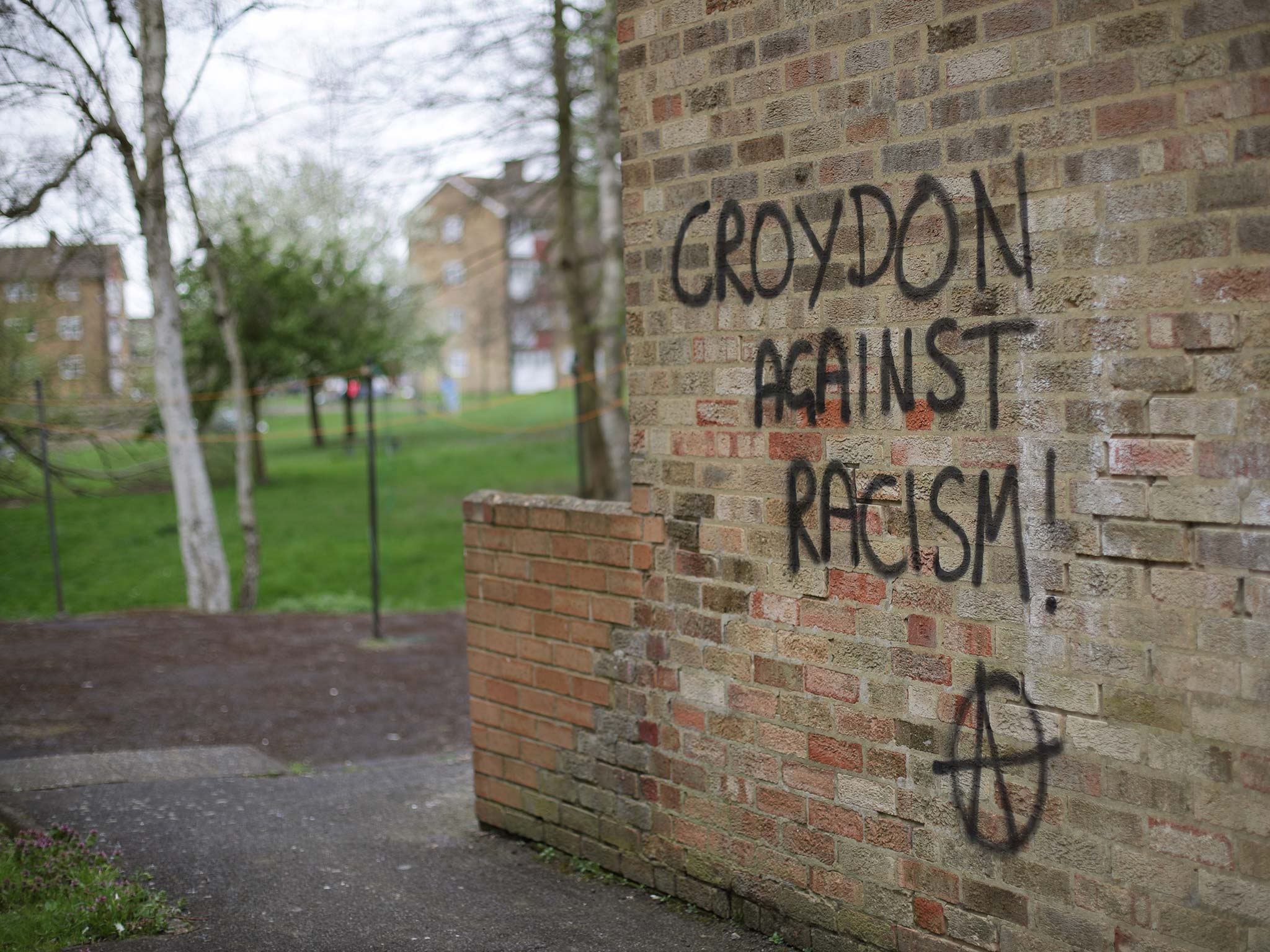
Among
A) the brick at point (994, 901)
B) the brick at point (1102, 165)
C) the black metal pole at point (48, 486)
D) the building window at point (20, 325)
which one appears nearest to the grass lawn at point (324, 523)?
the building window at point (20, 325)

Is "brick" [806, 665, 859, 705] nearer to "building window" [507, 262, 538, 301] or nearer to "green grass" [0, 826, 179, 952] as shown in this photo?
"green grass" [0, 826, 179, 952]

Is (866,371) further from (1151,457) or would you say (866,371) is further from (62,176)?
(62,176)

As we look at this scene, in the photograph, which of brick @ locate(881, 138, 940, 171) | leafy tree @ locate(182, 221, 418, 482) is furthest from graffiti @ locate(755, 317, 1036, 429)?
leafy tree @ locate(182, 221, 418, 482)

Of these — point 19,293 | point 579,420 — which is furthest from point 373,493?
point 19,293

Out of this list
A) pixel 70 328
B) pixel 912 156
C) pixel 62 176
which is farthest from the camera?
pixel 70 328

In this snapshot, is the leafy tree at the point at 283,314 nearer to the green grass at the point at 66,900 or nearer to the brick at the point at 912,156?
the green grass at the point at 66,900

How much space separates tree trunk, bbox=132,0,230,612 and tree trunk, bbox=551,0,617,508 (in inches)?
165

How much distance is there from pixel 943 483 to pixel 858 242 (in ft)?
2.45

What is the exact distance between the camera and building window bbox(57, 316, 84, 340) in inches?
667

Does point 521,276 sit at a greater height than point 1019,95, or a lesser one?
greater

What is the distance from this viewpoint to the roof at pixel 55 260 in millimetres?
10625

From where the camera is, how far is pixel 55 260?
13.1m

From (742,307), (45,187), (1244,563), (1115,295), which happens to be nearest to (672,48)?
(742,307)

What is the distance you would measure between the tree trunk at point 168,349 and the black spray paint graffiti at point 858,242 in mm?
8604
